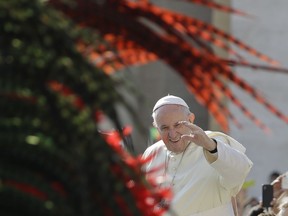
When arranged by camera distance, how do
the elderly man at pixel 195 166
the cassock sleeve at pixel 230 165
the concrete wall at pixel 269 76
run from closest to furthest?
the cassock sleeve at pixel 230 165
the elderly man at pixel 195 166
the concrete wall at pixel 269 76

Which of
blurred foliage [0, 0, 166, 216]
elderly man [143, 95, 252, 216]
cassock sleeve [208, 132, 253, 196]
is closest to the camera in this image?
blurred foliage [0, 0, 166, 216]

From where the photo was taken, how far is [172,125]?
6.48m

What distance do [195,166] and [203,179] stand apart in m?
0.10

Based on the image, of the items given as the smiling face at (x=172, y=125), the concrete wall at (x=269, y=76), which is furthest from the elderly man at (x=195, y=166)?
the concrete wall at (x=269, y=76)

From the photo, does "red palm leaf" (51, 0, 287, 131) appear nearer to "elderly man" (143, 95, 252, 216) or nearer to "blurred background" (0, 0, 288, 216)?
"blurred background" (0, 0, 288, 216)

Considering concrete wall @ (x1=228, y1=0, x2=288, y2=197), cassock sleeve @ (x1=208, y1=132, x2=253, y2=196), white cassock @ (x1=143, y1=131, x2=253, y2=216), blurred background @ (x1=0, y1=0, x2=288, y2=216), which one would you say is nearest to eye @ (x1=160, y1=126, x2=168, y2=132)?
white cassock @ (x1=143, y1=131, x2=253, y2=216)

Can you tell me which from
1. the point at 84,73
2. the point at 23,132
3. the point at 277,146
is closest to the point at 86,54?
the point at 84,73

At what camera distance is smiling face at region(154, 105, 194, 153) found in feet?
21.3

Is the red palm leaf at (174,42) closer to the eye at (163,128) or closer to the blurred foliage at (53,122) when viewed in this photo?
the blurred foliage at (53,122)

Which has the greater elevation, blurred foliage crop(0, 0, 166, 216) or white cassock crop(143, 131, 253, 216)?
white cassock crop(143, 131, 253, 216)

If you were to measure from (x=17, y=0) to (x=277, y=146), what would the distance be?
1575 cm

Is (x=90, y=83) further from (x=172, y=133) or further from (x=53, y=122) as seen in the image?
(x=172, y=133)

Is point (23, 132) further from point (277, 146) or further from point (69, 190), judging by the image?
point (277, 146)

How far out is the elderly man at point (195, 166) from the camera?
618 centimetres
